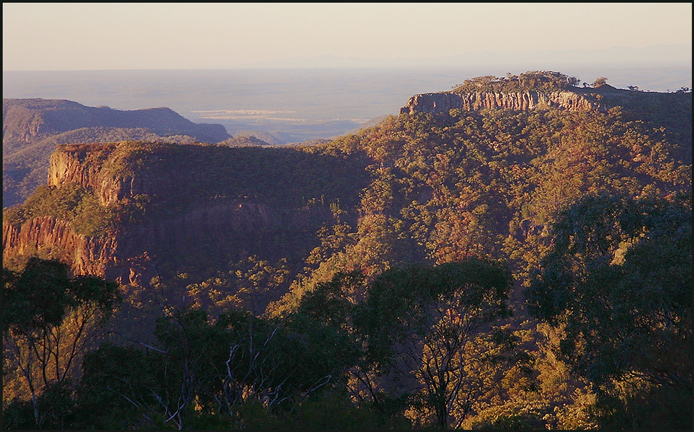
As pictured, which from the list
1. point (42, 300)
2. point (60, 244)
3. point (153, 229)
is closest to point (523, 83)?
point (153, 229)

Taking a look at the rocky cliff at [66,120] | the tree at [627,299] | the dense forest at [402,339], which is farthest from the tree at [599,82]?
the rocky cliff at [66,120]

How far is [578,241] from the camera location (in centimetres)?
1557

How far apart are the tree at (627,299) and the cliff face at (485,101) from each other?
4340cm

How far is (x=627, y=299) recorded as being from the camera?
13.0m

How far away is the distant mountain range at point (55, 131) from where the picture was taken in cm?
8162

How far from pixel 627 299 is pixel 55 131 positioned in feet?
394

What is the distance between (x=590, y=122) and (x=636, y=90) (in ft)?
44.2

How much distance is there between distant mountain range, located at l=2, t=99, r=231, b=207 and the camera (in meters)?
81.6

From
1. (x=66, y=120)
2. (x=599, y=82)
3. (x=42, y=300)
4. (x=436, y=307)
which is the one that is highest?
(x=66, y=120)

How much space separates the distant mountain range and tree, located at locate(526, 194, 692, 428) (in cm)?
7555

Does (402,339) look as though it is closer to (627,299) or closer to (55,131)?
(627,299)

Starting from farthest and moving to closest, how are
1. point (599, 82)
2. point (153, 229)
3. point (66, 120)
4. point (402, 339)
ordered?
point (66, 120), point (599, 82), point (153, 229), point (402, 339)

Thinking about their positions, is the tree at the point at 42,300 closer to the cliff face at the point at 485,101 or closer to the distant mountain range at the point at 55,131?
the cliff face at the point at 485,101

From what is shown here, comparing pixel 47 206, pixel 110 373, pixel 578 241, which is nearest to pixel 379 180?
pixel 47 206
